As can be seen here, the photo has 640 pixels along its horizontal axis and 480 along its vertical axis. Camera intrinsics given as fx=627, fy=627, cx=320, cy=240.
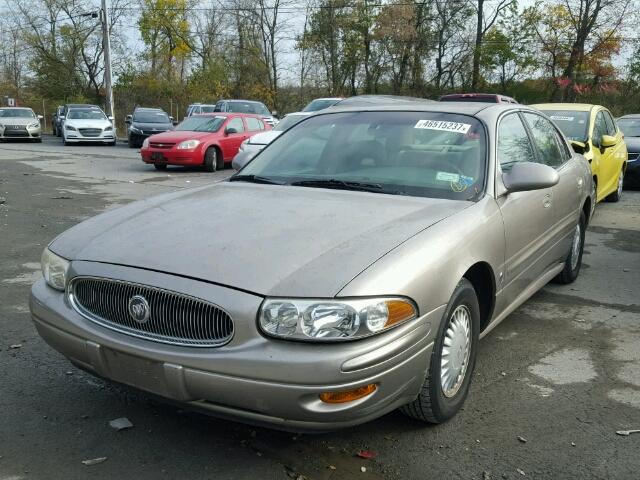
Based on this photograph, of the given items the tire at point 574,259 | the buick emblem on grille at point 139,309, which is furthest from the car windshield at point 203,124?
the buick emblem on grille at point 139,309

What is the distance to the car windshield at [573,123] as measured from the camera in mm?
8628

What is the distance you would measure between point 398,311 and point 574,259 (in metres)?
3.61

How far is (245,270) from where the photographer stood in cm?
Result: 251

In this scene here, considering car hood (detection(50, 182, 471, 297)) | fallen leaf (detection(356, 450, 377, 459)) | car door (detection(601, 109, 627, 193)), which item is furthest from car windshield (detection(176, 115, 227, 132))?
fallen leaf (detection(356, 450, 377, 459))

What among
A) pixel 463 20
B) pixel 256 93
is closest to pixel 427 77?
pixel 463 20

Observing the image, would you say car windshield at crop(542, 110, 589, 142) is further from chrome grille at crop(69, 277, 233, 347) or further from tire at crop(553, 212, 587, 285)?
chrome grille at crop(69, 277, 233, 347)

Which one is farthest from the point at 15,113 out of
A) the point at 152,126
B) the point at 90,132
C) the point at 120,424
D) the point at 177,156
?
Answer: the point at 120,424

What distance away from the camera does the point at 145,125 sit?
23.6 meters

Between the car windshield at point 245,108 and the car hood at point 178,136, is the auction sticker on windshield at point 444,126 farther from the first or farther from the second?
the car windshield at point 245,108

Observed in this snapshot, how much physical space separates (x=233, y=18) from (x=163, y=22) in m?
7.56

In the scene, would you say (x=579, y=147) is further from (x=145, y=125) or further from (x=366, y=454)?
(x=145, y=125)

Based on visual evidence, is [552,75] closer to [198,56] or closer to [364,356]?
[198,56]

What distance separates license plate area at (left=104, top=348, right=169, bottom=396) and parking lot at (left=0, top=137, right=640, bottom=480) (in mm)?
156

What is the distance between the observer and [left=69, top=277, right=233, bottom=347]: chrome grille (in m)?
2.45
